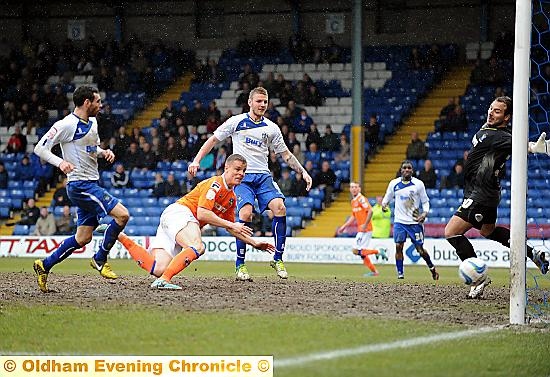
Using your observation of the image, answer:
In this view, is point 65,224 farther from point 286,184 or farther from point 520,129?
point 520,129

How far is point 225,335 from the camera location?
686 cm

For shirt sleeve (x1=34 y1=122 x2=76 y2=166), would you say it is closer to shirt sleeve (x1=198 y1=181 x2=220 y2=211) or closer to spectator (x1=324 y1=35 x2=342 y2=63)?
shirt sleeve (x1=198 y1=181 x2=220 y2=211)

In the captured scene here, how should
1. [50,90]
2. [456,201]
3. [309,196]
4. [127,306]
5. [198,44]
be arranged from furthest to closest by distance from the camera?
1. [198,44]
2. [50,90]
3. [309,196]
4. [456,201]
5. [127,306]

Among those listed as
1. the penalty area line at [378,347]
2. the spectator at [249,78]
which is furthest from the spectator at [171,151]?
the penalty area line at [378,347]

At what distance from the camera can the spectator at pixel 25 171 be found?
27.8 metres

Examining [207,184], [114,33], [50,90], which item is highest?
[114,33]

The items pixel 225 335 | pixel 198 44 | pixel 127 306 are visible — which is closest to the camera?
pixel 225 335

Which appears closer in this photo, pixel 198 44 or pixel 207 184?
pixel 207 184

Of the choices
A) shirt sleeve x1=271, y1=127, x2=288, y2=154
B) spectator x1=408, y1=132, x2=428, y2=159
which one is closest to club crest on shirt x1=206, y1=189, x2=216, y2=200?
shirt sleeve x1=271, y1=127, x2=288, y2=154

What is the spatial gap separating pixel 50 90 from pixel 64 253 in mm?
21886

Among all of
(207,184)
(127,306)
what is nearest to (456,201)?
(207,184)

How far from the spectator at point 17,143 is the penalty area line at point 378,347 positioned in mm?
23201

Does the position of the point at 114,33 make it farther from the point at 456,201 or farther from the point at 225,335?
the point at 225,335

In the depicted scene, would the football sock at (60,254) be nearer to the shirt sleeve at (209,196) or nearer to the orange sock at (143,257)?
the orange sock at (143,257)
